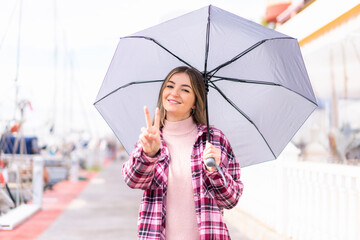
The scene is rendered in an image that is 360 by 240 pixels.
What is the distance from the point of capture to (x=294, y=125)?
3375 millimetres

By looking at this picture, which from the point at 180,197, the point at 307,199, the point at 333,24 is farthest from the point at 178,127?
the point at 333,24

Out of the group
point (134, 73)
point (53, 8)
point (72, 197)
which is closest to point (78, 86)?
point (53, 8)

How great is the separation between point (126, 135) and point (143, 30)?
714 mm

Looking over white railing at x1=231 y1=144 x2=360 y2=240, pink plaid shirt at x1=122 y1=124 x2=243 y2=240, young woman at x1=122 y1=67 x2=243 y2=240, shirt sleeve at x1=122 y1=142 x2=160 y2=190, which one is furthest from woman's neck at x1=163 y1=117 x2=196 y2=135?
white railing at x1=231 y1=144 x2=360 y2=240

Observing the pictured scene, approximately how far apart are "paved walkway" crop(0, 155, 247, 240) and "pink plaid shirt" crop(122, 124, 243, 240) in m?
5.08

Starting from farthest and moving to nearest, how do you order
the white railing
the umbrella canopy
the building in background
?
the building in background < the white railing < the umbrella canopy

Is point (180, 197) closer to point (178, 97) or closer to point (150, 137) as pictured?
point (150, 137)

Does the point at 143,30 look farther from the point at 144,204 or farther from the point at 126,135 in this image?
the point at 144,204

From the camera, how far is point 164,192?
2473mm

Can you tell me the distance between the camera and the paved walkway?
24.7 ft

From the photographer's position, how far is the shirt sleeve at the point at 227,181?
238 centimetres

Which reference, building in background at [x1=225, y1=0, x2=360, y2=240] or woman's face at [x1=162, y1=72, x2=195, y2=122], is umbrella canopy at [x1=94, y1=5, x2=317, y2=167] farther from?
building in background at [x1=225, y1=0, x2=360, y2=240]

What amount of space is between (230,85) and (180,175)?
3.24 feet

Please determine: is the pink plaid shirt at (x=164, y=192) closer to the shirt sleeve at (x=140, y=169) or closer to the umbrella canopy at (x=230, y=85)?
the shirt sleeve at (x=140, y=169)
